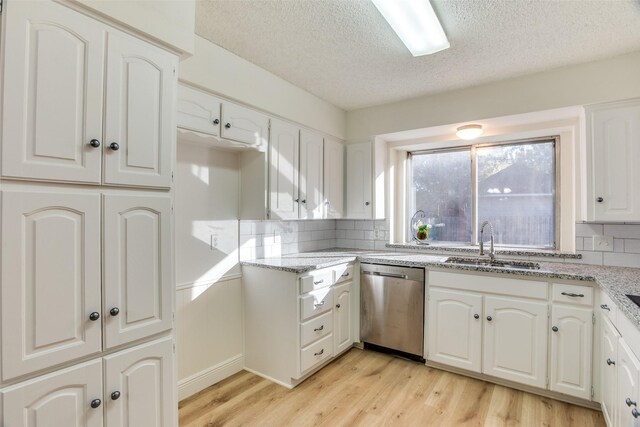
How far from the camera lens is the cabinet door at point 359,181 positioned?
354 centimetres

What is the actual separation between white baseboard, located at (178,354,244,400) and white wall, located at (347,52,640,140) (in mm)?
2507

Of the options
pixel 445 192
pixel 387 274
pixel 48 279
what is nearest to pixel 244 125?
pixel 48 279

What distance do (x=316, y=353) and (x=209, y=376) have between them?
0.83 meters

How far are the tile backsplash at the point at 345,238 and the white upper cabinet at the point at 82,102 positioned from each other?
4.68 feet

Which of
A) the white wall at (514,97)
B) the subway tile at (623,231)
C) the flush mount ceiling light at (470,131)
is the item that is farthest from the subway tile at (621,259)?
the flush mount ceiling light at (470,131)

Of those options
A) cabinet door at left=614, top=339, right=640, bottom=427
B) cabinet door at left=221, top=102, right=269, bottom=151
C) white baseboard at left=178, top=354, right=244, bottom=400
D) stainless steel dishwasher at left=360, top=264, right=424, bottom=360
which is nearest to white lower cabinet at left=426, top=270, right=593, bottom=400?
stainless steel dishwasher at left=360, top=264, right=424, bottom=360

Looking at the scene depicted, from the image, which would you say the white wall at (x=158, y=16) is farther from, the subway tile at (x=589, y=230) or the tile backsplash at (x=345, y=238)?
the subway tile at (x=589, y=230)

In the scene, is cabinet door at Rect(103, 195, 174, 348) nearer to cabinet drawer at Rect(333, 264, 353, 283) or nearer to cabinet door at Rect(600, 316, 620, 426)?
cabinet drawer at Rect(333, 264, 353, 283)

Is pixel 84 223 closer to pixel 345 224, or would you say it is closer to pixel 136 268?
pixel 136 268

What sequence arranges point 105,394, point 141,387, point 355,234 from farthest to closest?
point 355,234
point 141,387
point 105,394

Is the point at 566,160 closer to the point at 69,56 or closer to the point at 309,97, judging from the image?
the point at 309,97

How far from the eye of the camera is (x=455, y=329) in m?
2.66

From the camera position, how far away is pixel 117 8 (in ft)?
4.34

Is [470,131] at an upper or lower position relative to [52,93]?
upper
